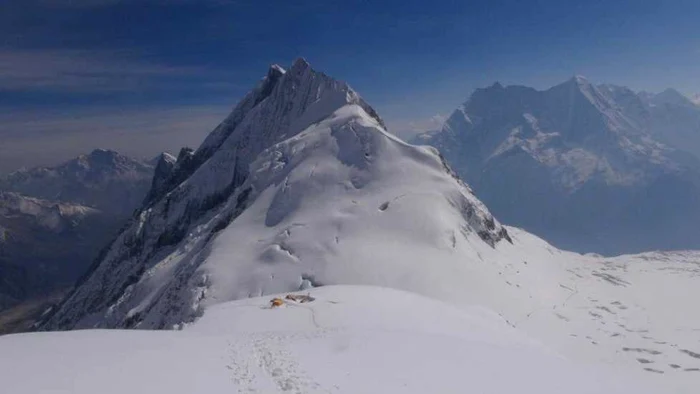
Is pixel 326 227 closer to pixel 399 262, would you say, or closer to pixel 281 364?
pixel 399 262

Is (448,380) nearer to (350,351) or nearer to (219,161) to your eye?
(350,351)

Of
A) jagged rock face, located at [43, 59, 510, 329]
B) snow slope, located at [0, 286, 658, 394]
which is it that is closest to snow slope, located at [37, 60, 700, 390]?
jagged rock face, located at [43, 59, 510, 329]

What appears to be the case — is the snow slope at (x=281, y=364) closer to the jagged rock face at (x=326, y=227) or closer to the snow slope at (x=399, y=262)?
the snow slope at (x=399, y=262)

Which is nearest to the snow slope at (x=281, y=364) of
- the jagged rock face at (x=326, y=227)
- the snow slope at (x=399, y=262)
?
the snow slope at (x=399, y=262)

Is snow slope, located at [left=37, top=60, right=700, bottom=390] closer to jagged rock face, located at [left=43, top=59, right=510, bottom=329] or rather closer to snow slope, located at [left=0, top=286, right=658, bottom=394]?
jagged rock face, located at [left=43, top=59, right=510, bottom=329]

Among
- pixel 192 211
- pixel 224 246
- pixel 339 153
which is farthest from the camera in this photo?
pixel 192 211

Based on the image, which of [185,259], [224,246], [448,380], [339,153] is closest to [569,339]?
[448,380]
